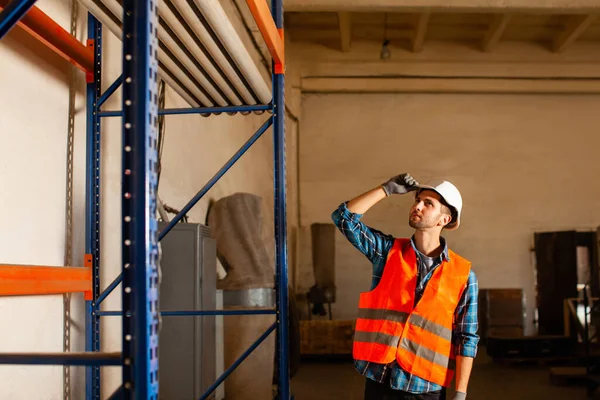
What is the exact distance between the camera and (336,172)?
12.8m

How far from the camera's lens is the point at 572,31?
11.6m

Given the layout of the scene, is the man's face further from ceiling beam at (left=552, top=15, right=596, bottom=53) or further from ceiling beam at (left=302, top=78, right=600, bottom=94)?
ceiling beam at (left=302, top=78, right=600, bottom=94)

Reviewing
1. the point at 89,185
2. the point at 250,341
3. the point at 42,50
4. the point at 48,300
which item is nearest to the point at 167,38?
the point at 42,50

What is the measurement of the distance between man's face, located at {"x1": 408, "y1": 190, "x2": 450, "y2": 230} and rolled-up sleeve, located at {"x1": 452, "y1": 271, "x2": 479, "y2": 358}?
0.35m

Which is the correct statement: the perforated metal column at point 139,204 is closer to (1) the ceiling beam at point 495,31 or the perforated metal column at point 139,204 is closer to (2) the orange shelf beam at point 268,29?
(2) the orange shelf beam at point 268,29

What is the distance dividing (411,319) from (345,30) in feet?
29.6

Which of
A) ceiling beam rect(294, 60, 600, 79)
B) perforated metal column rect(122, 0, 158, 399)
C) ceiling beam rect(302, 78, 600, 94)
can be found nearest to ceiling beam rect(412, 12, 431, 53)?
ceiling beam rect(294, 60, 600, 79)

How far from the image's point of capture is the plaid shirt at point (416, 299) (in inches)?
125

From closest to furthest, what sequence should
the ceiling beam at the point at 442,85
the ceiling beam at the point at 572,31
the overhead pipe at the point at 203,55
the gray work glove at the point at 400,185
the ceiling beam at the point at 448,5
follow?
1. the overhead pipe at the point at 203,55
2. the gray work glove at the point at 400,185
3. the ceiling beam at the point at 448,5
4. the ceiling beam at the point at 572,31
5. the ceiling beam at the point at 442,85

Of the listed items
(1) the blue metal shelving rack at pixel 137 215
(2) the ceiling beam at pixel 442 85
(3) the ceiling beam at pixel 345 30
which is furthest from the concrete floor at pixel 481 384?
(1) the blue metal shelving rack at pixel 137 215

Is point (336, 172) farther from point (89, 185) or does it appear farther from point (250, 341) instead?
point (89, 185)

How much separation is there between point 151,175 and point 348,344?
8.99 meters

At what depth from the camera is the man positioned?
3201mm

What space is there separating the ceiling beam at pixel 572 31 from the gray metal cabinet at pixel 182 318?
347 inches
